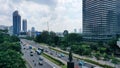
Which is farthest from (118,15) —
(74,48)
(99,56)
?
(99,56)

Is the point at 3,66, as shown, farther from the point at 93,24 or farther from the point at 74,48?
the point at 93,24

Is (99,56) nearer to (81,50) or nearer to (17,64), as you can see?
(81,50)

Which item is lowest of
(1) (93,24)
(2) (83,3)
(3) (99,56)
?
(3) (99,56)

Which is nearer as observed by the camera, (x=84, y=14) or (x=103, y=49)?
(x=103, y=49)

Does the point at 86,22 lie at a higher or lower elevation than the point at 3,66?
higher

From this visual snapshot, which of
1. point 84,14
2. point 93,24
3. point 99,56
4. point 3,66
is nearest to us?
point 3,66

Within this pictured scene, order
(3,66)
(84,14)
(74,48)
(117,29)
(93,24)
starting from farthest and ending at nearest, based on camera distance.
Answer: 1. (84,14)
2. (93,24)
3. (117,29)
4. (74,48)
5. (3,66)
